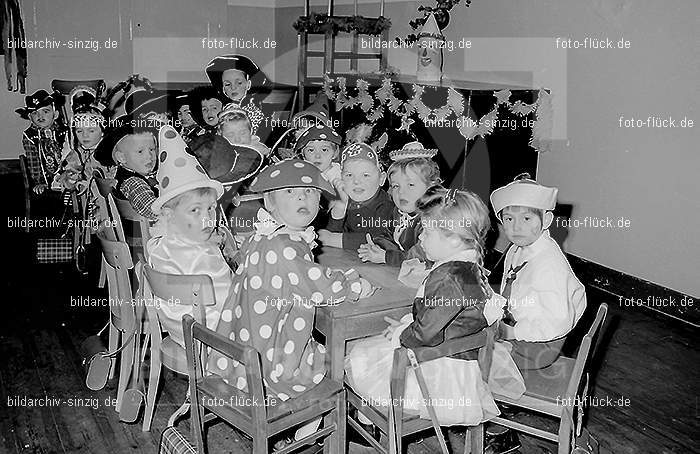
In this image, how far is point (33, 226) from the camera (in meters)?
6.03

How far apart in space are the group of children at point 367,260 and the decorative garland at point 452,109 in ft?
4.99

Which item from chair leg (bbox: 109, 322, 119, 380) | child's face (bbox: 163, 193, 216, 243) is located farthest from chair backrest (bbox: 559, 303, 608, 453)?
chair leg (bbox: 109, 322, 119, 380)

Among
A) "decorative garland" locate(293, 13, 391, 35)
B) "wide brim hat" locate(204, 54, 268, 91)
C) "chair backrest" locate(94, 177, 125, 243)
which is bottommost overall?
"chair backrest" locate(94, 177, 125, 243)

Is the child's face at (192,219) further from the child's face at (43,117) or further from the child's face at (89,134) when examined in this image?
the child's face at (43,117)

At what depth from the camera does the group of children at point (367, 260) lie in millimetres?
2084

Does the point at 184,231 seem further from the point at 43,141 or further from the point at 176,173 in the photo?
the point at 43,141

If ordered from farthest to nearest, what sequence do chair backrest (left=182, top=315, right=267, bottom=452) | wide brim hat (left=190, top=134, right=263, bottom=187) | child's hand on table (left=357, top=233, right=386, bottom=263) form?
1. wide brim hat (left=190, top=134, right=263, bottom=187)
2. child's hand on table (left=357, top=233, right=386, bottom=263)
3. chair backrest (left=182, top=315, right=267, bottom=452)

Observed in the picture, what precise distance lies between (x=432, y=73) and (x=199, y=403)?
12.0 feet

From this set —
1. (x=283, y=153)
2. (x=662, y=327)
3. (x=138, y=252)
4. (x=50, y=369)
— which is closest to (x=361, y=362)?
(x=138, y=252)

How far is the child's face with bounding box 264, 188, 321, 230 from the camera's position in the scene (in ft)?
7.00

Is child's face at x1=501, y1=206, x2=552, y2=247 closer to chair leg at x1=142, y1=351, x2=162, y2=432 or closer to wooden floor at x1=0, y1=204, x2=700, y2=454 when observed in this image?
wooden floor at x1=0, y1=204, x2=700, y2=454

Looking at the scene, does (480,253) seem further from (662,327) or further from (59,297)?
(59,297)

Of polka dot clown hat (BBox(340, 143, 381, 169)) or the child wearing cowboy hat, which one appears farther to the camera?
the child wearing cowboy hat

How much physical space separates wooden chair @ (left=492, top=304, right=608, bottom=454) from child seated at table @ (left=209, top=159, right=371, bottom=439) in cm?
65
